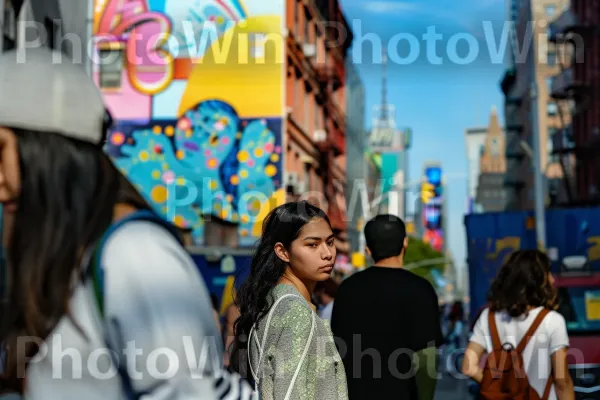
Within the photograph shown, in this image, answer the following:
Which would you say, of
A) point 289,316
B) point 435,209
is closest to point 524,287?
point 289,316

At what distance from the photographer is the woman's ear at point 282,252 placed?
3766 mm

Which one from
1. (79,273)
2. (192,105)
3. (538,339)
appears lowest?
(538,339)

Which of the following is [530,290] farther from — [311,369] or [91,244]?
[91,244]

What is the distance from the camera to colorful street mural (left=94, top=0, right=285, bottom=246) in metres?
28.7

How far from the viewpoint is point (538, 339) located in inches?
205

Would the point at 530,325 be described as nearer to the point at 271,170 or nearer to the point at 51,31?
the point at 51,31

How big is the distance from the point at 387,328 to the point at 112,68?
84.6ft

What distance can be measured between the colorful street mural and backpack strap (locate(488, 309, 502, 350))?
23.2 m

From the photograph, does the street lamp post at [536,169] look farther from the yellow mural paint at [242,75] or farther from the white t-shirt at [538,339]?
the white t-shirt at [538,339]

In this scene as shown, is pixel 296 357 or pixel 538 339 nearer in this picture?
pixel 296 357

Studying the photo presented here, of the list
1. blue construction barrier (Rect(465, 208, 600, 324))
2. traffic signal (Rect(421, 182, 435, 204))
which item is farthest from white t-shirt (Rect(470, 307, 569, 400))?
traffic signal (Rect(421, 182, 435, 204))

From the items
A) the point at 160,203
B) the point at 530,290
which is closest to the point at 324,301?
the point at 530,290

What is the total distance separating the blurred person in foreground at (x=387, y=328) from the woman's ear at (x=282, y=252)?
121 centimetres

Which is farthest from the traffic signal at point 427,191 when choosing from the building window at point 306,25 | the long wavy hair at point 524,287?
the long wavy hair at point 524,287
